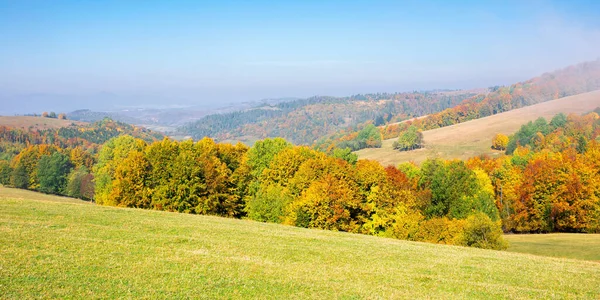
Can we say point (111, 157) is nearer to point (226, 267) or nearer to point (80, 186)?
point (80, 186)

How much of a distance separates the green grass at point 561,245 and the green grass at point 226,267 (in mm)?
30263

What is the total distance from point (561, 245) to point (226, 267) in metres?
56.8

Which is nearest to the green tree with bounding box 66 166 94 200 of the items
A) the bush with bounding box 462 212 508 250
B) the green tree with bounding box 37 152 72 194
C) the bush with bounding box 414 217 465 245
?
the green tree with bounding box 37 152 72 194

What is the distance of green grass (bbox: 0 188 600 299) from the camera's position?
17.3m

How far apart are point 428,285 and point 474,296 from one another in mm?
2143

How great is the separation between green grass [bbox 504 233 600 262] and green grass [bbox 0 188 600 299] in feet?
99.3

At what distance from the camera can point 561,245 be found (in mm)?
61688

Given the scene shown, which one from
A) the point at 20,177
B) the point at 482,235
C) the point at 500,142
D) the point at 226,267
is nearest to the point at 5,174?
the point at 20,177

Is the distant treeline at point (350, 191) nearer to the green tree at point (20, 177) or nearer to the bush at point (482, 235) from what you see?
the bush at point (482, 235)

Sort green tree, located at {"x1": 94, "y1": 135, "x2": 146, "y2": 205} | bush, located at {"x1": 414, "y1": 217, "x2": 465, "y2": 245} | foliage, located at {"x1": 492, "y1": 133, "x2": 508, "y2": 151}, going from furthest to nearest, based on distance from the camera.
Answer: foliage, located at {"x1": 492, "y1": 133, "x2": 508, "y2": 151} < green tree, located at {"x1": 94, "y1": 135, "x2": 146, "y2": 205} < bush, located at {"x1": 414, "y1": 217, "x2": 465, "y2": 245}

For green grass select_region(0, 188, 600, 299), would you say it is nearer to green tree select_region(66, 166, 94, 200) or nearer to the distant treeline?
the distant treeline

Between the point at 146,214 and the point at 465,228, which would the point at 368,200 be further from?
the point at 146,214

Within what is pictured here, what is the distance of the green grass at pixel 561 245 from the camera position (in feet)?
181

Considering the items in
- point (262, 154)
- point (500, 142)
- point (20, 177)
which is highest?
point (262, 154)
